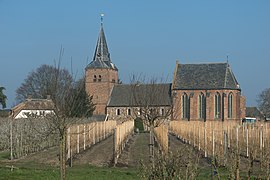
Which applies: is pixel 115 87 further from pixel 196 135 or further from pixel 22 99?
pixel 196 135

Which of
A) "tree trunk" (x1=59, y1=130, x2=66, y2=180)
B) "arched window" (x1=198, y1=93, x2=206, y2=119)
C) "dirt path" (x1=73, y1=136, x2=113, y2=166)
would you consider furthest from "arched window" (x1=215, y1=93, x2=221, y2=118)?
"tree trunk" (x1=59, y1=130, x2=66, y2=180)

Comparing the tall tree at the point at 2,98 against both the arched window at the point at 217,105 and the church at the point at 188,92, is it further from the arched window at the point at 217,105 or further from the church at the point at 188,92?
the arched window at the point at 217,105

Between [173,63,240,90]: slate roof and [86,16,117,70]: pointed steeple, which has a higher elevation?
[86,16,117,70]: pointed steeple

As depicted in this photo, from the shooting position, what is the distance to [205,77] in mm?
82000

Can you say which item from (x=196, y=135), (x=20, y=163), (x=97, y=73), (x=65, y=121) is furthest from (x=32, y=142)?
(x=97, y=73)

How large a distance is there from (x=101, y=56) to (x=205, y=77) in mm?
19225

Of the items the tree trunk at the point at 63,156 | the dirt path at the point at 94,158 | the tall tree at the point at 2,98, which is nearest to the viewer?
the tree trunk at the point at 63,156

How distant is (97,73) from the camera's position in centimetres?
8675

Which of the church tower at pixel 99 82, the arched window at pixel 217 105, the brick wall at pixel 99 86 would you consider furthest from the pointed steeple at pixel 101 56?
the arched window at pixel 217 105

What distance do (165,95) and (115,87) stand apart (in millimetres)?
10206

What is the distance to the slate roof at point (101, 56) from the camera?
8719 centimetres

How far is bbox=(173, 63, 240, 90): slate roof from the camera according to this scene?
8038 cm

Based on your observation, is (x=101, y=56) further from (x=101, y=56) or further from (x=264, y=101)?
(x=264, y=101)

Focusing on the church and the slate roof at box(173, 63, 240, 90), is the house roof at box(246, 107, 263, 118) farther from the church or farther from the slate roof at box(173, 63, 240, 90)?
the church
